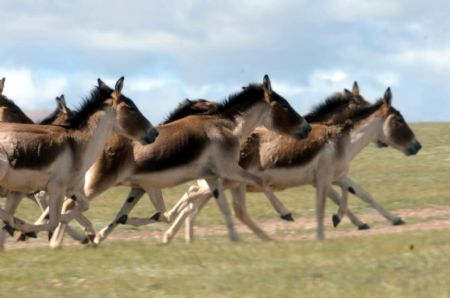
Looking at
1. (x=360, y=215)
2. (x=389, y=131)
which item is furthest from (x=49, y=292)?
(x=360, y=215)

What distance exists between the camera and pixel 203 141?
15.8 metres

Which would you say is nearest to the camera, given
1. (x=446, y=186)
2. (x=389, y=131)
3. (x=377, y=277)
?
(x=377, y=277)

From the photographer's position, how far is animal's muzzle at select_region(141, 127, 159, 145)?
1507cm

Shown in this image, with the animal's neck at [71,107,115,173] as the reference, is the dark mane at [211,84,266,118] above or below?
above

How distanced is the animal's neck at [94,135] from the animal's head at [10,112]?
2.97 metres

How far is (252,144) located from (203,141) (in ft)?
6.55

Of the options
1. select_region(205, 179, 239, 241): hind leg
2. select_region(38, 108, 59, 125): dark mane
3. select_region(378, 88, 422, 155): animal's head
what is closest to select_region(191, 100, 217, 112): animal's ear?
select_region(205, 179, 239, 241): hind leg

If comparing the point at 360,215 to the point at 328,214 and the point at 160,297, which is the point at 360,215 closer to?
the point at 328,214

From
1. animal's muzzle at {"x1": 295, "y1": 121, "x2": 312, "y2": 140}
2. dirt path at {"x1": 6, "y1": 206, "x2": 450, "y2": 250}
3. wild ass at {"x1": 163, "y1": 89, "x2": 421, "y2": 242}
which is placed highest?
animal's muzzle at {"x1": 295, "y1": 121, "x2": 312, "y2": 140}

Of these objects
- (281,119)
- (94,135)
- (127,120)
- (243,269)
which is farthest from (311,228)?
(243,269)

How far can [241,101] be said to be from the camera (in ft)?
56.1

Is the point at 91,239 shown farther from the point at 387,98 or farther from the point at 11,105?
the point at 387,98

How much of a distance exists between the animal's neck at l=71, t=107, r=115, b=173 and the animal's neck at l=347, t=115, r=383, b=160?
5.07 meters

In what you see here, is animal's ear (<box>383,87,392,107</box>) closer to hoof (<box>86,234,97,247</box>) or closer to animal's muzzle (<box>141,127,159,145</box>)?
animal's muzzle (<box>141,127,159,145</box>)
